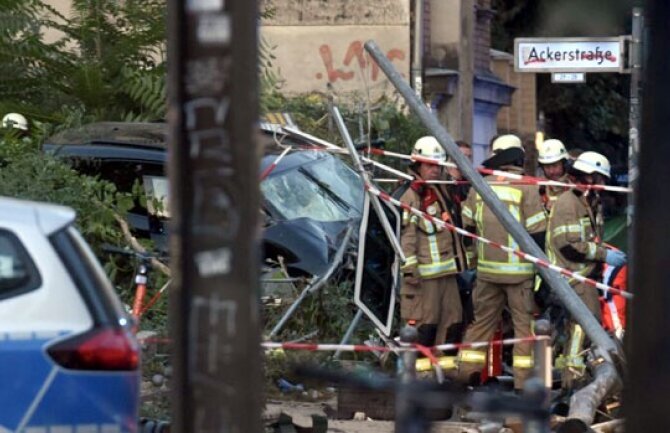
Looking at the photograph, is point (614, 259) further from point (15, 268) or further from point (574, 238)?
point (15, 268)

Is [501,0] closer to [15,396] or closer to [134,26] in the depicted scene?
[134,26]

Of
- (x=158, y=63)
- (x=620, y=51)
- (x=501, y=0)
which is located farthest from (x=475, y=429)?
(x=501, y=0)

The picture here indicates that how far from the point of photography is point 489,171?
11641mm

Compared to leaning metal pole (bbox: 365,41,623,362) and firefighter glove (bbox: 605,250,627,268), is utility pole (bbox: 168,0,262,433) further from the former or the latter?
firefighter glove (bbox: 605,250,627,268)

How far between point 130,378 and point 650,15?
259cm

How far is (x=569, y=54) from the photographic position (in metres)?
13.7

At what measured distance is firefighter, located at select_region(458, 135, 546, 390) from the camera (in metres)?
11.4

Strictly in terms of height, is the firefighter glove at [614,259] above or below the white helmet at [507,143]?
below

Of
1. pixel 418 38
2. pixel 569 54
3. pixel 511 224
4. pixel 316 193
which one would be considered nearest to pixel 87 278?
pixel 511 224

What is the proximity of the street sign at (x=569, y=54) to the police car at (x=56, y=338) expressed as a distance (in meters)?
8.50

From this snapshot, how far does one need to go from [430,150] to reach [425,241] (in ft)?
2.91

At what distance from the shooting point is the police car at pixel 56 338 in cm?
553

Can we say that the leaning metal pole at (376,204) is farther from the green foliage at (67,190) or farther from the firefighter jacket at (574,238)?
the green foliage at (67,190)

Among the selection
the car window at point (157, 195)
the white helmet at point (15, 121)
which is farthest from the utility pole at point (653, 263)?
the white helmet at point (15, 121)
